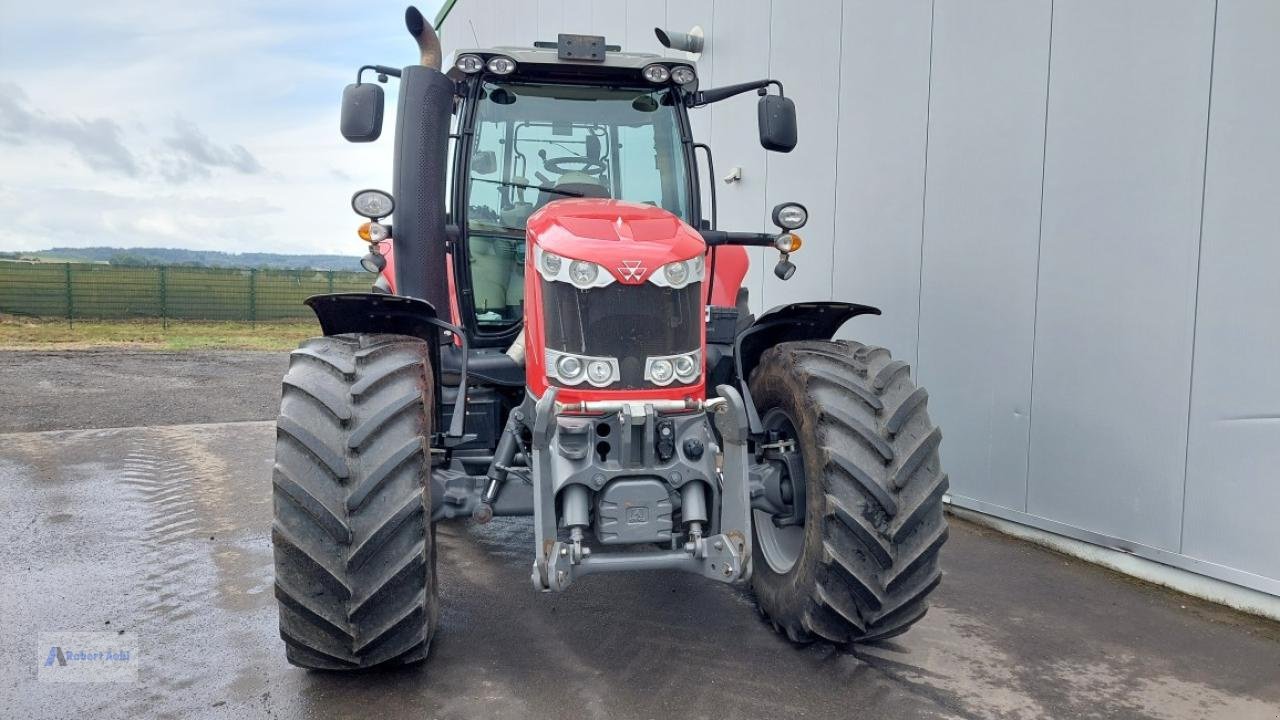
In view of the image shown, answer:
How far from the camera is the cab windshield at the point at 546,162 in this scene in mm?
4324

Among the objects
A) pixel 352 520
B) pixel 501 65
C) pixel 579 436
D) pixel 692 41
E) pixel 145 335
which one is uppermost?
pixel 692 41

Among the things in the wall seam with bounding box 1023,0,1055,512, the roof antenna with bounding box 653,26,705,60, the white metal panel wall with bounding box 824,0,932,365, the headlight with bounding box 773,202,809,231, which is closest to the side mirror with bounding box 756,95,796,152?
the headlight with bounding box 773,202,809,231

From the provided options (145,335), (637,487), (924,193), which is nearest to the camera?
(637,487)

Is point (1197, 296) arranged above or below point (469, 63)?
below

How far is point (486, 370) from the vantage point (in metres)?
3.98

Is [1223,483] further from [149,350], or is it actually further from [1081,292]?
[149,350]

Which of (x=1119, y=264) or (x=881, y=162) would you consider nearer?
(x=1119, y=264)

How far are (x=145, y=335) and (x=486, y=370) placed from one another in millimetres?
19204

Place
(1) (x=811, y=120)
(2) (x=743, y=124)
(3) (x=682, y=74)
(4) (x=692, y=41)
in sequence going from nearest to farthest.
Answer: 1. (3) (x=682, y=74)
2. (1) (x=811, y=120)
3. (2) (x=743, y=124)
4. (4) (x=692, y=41)

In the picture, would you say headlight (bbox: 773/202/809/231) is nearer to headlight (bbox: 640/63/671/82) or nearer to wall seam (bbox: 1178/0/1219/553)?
headlight (bbox: 640/63/671/82)

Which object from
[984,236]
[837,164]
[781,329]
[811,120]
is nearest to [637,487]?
[781,329]

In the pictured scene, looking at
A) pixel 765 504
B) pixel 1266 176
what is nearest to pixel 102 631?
pixel 765 504

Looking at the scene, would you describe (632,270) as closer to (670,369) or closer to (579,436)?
(670,369)

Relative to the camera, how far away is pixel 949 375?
235 inches
